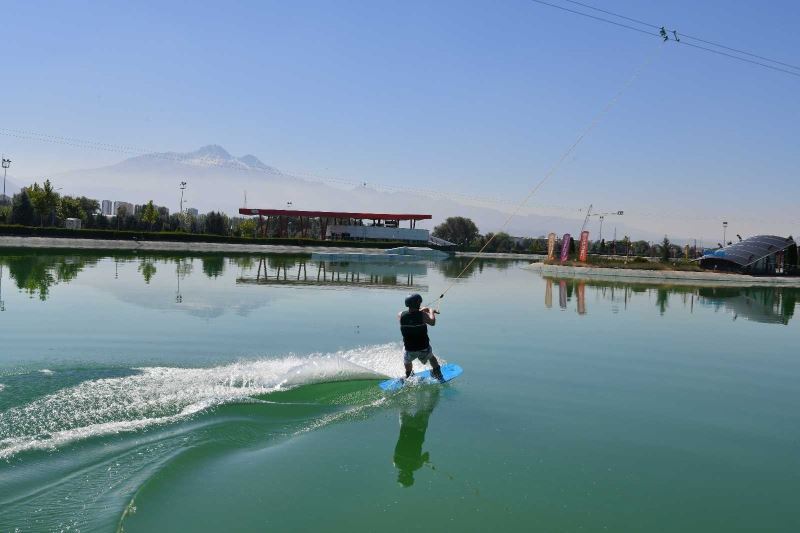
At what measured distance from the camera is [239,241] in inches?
2992

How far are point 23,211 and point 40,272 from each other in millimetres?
53154

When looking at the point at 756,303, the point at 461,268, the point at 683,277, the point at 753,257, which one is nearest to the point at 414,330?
the point at 756,303

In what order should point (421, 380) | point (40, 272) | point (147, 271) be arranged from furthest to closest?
point (147, 271) → point (40, 272) → point (421, 380)

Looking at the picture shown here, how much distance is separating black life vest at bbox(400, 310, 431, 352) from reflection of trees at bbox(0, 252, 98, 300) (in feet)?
52.1

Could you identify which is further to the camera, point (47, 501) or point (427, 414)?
point (427, 414)

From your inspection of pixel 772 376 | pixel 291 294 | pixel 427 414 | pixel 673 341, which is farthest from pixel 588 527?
pixel 291 294

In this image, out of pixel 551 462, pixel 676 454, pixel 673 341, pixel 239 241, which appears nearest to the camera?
pixel 551 462

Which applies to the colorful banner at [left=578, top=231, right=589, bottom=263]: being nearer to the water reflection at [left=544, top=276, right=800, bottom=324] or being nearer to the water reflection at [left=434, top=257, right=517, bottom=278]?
the water reflection at [left=434, top=257, right=517, bottom=278]

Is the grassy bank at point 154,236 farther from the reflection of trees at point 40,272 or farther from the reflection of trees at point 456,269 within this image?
the reflection of trees at point 40,272

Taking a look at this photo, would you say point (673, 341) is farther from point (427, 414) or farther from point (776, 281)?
point (776, 281)

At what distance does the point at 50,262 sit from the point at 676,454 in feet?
127

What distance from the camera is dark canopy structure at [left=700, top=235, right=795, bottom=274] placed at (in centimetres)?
5725

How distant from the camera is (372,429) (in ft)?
30.2

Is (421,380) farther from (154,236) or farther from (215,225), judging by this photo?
(215,225)
